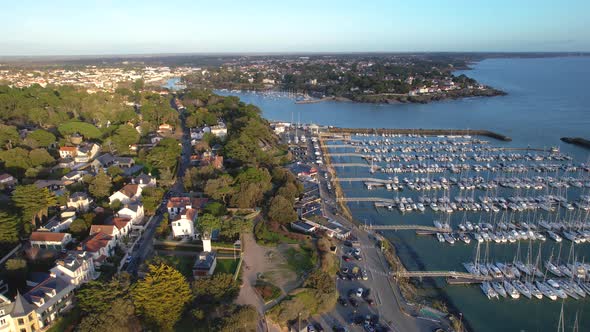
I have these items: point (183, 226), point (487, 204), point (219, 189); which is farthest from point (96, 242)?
point (487, 204)

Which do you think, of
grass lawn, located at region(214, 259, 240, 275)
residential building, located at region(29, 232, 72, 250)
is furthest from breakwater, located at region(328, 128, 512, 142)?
residential building, located at region(29, 232, 72, 250)

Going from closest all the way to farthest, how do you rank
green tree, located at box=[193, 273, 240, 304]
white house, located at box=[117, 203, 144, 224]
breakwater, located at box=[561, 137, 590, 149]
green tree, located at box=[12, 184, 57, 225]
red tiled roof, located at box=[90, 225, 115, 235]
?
green tree, located at box=[193, 273, 240, 304] < red tiled roof, located at box=[90, 225, 115, 235] < green tree, located at box=[12, 184, 57, 225] < white house, located at box=[117, 203, 144, 224] < breakwater, located at box=[561, 137, 590, 149]

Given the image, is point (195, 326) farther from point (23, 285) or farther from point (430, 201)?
point (430, 201)

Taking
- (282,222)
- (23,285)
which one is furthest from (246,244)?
(23,285)

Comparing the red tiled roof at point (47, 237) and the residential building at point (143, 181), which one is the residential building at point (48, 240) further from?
the residential building at point (143, 181)

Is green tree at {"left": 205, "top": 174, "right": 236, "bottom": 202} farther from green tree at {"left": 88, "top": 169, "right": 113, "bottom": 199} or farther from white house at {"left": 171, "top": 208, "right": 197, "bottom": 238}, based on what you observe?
green tree at {"left": 88, "top": 169, "right": 113, "bottom": 199}

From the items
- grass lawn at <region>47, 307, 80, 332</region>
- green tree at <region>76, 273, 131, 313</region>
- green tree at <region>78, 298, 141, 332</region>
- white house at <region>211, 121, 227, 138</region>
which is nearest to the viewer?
green tree at <region>78, 298, 141, 332</region>

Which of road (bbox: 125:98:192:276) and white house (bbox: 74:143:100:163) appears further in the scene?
white house (bbox: 74:143:100:163)

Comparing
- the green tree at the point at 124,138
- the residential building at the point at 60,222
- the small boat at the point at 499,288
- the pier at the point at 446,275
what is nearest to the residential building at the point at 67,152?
the green tree at the point at 124,138
